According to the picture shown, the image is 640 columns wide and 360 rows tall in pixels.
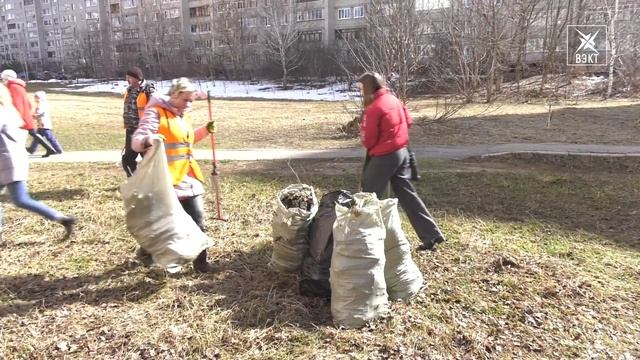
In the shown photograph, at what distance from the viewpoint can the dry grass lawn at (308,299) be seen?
3.27 meters

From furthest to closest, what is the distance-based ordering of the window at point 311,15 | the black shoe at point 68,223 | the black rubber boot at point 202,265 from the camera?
the window at point 311,15 → the black shoe at point 68,223 → the black rubber boot at point 202,265

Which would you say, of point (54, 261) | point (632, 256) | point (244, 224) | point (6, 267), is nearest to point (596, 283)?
point (632, 256)

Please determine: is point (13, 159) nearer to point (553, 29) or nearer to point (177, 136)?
point (177, 136)

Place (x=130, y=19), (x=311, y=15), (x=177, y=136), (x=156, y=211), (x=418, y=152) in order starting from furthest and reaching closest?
1. (x=130, y=19)
2. (x=311, y=15)
3. (x=418, y=152)
4. (x=177, y=136)
5. (x=156, y=211)

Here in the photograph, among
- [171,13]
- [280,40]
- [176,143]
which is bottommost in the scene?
[176,143]

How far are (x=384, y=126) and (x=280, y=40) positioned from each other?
141 ft

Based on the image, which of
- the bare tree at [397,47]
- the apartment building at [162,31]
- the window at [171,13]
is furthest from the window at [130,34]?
the bare tree at [397,47]

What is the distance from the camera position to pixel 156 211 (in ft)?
12.1

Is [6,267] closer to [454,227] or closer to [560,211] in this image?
[454,227]

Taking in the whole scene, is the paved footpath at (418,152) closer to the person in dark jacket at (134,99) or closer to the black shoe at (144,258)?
the person in dark jacket at (134,99)

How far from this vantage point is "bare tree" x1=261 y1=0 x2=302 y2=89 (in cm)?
4606

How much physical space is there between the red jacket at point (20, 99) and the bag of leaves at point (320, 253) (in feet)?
22.6

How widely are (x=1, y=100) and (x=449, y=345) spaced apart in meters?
4.21

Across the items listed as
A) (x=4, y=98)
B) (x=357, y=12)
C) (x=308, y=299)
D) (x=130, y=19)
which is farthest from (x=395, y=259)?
(x=130, y=19)
